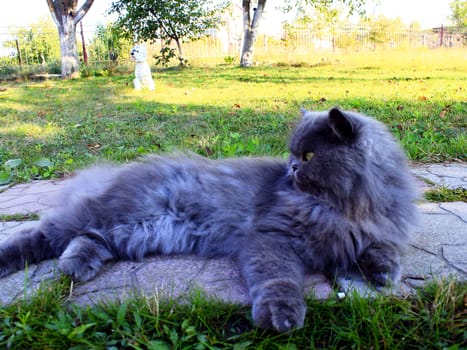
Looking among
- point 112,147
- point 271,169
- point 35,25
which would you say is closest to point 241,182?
point 271,169

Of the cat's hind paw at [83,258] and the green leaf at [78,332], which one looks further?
the cat's hind paw at [83,258]

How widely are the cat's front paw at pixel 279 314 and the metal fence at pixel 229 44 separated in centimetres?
1865

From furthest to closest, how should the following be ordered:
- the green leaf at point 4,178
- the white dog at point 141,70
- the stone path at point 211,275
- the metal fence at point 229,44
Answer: the metal fence at point 229,44 → the white dog at point 141,70 → the green leaf at point 4,178 → the stone path at point 211,275

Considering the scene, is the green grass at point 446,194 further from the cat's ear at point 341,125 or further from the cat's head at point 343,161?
the cat's ear at point 341,125

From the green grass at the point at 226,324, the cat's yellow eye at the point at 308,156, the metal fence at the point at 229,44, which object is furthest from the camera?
the metal fence at the point at 229,44

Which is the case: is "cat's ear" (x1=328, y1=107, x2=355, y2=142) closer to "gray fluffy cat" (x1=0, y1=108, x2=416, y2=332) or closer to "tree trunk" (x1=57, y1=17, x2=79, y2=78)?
"gray fluffy cat" (x1=0, y1=108, x2=416, y2=332)

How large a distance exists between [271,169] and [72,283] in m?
1.31

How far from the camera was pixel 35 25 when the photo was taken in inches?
762

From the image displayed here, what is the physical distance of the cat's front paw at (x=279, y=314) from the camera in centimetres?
147

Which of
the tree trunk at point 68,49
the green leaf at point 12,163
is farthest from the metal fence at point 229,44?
the green leaf at point 12,163

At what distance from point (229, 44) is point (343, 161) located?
74.6ft

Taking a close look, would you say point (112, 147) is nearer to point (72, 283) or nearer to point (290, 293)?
point (72, 283)

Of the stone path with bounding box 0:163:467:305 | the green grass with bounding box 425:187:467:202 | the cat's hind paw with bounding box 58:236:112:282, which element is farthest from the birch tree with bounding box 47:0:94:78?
the green grass with bounding box 425:187:467:202

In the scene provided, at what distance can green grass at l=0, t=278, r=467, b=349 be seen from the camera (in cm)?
144
